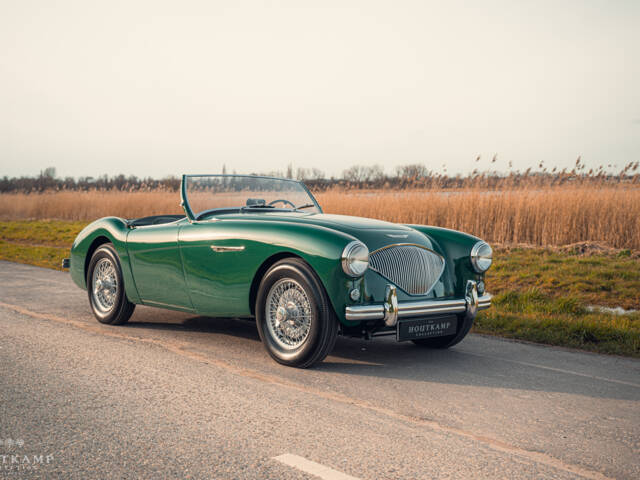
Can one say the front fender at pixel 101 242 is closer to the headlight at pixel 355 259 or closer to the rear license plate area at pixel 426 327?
the headlight at pixel 355 259

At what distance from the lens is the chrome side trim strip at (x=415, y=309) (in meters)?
4.56

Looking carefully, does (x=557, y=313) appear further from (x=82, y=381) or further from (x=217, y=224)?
(x=82, y=381)

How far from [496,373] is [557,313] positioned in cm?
308

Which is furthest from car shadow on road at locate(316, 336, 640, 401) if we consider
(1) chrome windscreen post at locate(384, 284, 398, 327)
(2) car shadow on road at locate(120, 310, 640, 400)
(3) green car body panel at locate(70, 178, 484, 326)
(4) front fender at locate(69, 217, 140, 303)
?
(4) front fender at locate(69, 217, 140, 303)

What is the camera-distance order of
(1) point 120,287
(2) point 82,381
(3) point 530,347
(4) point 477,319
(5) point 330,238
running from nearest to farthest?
1. (2) point 82,381
2. (5) point 330,238
3. (3) point 530,347
4. (1) point 120,287
5. (4) point 477,319

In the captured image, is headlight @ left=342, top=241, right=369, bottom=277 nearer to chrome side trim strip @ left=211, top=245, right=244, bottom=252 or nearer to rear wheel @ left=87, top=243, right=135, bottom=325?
chrome side trim strip @ left=211, top=245, right=244, bottom=252

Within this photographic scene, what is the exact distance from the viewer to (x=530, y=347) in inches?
235

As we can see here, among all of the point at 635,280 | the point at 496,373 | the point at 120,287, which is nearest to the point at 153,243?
the point at 120,287

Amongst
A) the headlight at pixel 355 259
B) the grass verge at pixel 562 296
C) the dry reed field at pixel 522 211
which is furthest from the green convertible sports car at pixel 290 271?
the dry reed field at pixel 522 211

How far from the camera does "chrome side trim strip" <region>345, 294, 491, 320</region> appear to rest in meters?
4.56

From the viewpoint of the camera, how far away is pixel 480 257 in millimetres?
5594

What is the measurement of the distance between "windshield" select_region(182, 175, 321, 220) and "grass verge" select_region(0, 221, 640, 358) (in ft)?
7.81

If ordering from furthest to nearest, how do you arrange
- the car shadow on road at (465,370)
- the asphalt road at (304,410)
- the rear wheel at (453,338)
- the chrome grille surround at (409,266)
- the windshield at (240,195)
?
the windshield at (240,195), the rear wheel at (453,338), the chrome grille surround at (409,266), the car shadow on road at (465,370), the asphalt road at (304,410)

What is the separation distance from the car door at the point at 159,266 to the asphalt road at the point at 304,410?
37cm
